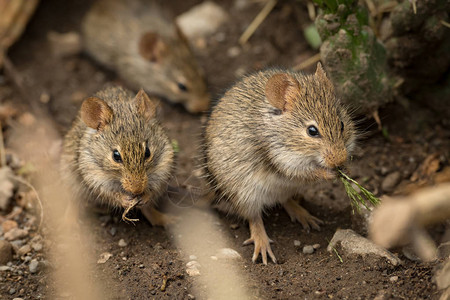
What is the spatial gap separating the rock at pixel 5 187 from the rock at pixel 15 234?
43cm

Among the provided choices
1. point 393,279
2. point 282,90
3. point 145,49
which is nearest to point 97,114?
point 282,90

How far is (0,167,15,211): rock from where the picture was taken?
5379 millimetres

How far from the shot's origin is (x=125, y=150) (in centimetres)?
446

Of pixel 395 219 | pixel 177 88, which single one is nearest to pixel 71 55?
pixel 177 88

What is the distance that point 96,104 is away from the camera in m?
4.61

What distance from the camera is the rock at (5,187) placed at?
17.6ft

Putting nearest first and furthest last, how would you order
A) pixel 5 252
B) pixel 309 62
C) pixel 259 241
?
pixel 5 252 < pixel 259 241 < pixel 309 62

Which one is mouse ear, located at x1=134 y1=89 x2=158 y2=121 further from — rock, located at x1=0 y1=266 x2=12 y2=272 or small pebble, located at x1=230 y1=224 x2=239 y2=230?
rock, located at x1=0 y1=266 x2=12 y2=272

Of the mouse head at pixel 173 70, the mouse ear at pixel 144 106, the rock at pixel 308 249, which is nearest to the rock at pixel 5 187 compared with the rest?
the mouse ear at pixel 144 106

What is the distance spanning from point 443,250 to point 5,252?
12.3ft

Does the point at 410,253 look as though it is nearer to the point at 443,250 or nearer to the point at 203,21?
the point at 443,250

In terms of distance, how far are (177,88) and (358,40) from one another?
332 centimetres

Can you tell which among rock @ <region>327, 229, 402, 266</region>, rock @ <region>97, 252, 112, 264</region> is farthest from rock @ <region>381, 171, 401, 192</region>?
rock @ <region>97, 252, 112, 264</region>

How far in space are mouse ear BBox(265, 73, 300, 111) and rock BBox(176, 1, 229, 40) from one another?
421cm
